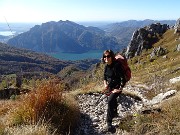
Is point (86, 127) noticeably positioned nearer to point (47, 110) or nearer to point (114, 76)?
point (47, 110)

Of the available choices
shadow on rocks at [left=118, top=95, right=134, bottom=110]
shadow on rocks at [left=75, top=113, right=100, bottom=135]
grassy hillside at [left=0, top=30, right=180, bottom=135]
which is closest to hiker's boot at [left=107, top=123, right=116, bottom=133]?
grassy hillside at [left=0, top=30, right=180, bottom=135]

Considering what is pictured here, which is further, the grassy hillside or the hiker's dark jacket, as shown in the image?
the hiker's dark jacket

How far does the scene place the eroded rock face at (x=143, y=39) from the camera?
12955 cm

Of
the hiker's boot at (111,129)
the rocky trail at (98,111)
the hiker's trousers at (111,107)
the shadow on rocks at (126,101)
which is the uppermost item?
the hiker's trousers at (111,107)

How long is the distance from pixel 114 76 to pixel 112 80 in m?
0.15

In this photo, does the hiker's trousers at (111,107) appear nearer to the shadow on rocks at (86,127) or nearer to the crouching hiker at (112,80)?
the crouching hiker at (112,80)

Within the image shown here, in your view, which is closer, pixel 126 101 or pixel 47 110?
A: pixel 47 110

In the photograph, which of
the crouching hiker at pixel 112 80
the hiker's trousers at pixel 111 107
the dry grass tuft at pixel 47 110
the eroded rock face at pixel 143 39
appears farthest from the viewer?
the eroded rock face at pixel 143 39

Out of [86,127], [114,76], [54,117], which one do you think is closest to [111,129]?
[86,127]

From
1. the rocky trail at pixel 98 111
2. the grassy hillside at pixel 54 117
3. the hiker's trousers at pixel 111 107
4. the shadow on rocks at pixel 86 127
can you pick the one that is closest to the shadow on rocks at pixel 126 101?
the rocky trail at pixel 98 111

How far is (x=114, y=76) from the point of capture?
902 centimetres

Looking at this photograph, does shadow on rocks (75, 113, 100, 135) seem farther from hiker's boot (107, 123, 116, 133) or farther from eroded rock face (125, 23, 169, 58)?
eroded rock face (125, 23, 169, 58)

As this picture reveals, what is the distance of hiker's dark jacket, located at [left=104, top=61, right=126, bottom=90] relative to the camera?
8.83 meters

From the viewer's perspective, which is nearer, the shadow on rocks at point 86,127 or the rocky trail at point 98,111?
the shadow on rocks at point 86,127
